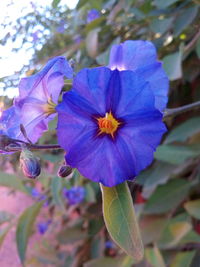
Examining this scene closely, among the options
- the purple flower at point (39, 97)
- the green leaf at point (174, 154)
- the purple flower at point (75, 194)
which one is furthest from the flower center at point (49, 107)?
the purple flower at point (75, 194)

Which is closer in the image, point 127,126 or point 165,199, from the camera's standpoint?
point 127,126

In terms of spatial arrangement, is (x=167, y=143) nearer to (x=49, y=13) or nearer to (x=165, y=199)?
(x=165, y=199)

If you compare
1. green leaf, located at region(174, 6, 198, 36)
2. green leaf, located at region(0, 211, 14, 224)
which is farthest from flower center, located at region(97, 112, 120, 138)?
green leaf, located at region(0, 211, 14, 224)

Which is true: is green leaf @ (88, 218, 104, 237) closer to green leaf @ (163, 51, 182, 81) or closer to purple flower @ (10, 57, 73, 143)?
green leaf @ (163, 51, 182, 81)

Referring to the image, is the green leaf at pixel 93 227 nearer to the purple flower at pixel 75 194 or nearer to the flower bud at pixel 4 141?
the purple flower at pixel 75 194

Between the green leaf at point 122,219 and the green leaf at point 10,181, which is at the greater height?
the green leaf at point 10,181

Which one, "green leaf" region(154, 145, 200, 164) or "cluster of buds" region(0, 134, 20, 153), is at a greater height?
"cluster of buds" region(0, 134, 20, 153)

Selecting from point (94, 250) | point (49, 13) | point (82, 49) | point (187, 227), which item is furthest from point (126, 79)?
point (94, 250)
